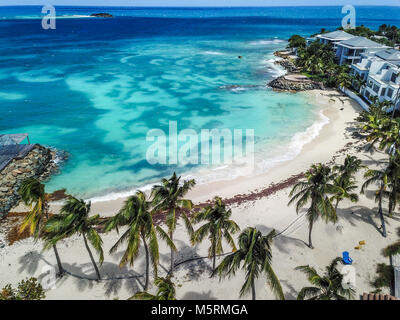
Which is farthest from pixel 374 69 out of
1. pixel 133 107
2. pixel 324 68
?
pixel 133 107

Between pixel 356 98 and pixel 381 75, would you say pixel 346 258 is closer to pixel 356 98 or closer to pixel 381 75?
pixel 381 75

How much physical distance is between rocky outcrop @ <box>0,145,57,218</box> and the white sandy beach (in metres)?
5.99

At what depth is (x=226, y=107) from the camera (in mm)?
60562

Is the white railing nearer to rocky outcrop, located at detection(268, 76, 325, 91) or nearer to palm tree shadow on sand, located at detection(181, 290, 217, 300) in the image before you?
rocky outcrop, located at detection(268, 76, 325, 91)

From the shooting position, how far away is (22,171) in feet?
119

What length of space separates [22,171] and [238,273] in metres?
30.4

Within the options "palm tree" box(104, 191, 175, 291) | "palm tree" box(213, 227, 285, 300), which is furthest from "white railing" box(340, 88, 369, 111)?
"palm tree" box(104, 191, 175, 291)

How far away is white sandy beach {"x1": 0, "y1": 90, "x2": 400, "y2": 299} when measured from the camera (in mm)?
21188

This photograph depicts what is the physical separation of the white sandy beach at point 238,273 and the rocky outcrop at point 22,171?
599cm

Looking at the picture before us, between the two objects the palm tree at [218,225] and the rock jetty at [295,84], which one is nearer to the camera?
the palm tree at [218,225]

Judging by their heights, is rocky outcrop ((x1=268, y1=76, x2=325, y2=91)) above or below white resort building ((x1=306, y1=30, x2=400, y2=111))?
below

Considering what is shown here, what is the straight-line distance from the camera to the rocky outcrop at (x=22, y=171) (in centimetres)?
3186

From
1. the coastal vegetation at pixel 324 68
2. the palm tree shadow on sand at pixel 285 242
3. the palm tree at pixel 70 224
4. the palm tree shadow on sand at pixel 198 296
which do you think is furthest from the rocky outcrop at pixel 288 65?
the palm tree at pixel 70 224

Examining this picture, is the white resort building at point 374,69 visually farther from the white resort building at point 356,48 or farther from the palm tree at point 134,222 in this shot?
the palm tree at point 134,222
